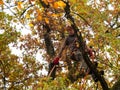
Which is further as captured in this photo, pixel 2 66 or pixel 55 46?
pixel 55 46

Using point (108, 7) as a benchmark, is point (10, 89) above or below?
below

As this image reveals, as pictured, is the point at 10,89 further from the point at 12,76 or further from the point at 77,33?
the point at 77,33

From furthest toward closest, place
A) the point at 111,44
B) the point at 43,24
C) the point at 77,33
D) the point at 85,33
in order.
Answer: the point at 43,24 → the point at 85,33 → the point at 111,44 → the point at 77,33

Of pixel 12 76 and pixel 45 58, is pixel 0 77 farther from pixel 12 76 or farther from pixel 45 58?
pixel 45 58

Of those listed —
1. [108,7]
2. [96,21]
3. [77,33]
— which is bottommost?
[77,33]

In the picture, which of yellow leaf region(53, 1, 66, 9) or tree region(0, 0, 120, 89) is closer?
yellow leaf region(53, 1, 66, 9)

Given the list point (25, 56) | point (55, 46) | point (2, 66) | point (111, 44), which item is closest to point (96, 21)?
point (111, 44)

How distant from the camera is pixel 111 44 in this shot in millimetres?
10844

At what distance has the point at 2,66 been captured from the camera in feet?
45.6

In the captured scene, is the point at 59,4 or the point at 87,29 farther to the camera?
the point at 87,29

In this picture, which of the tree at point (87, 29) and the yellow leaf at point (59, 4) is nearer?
the yellow leaf at point (59, 4)

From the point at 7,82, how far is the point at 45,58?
5834 mm

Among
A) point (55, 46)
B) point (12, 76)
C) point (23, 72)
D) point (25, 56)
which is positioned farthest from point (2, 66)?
point (55, 46)

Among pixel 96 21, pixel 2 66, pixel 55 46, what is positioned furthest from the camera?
pixel 55 46
